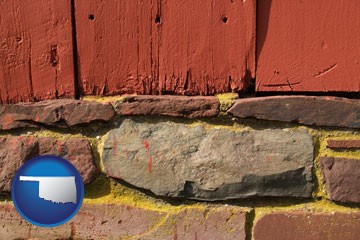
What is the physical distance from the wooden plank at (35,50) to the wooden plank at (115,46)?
0.14 feet

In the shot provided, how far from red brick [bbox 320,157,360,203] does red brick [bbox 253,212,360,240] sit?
0.18 feet

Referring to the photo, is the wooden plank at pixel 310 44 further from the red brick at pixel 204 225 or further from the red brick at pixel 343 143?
the red brick at pixel 204 225

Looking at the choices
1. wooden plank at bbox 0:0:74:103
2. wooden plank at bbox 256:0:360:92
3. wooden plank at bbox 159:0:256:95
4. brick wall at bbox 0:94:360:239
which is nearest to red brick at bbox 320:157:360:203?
brick wall at bbox 0:94:360:239

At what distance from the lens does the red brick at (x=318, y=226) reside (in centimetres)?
133

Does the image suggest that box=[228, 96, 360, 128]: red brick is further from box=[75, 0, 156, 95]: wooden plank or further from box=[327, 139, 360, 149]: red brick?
box=[75, 0, 156, 95]: wooden plank

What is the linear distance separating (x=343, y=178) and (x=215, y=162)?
362mm

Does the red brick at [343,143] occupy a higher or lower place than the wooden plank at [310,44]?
lower

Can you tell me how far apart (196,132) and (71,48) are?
45cm

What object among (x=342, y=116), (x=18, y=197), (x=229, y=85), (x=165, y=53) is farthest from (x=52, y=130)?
(x=342, y=116)

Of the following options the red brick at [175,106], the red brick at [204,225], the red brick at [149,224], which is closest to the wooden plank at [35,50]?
the red brick at [175,106]

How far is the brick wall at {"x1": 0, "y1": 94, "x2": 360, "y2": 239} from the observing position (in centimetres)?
134

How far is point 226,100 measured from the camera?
1.38 m

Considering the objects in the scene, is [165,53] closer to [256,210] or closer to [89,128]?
[89,128]

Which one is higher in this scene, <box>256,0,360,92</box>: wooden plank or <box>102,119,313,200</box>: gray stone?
<box>256,0,360,92</box>: wooden plank
